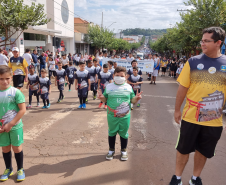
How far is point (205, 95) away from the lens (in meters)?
2.95

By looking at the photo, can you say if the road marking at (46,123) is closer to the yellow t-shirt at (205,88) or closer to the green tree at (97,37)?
the yellow t-shirt at (205,88)

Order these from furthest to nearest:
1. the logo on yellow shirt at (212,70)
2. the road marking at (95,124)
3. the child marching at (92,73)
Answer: the child marching at (92,73)
the road marking at (95,124)
the logo on yellow shirt at (212,70)

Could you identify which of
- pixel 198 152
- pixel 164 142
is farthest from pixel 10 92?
pixel 164 142

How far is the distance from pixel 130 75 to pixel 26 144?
4.71 meters

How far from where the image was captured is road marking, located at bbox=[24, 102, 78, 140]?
549 cm

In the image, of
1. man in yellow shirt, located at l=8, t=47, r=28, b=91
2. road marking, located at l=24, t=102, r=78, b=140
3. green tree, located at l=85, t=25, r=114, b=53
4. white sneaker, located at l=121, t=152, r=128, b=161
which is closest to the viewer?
white sneaker, located at l=121, t=152, r=128, b=161

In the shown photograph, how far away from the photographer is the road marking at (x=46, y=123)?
5.49 m

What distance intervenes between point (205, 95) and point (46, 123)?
15.7 ft

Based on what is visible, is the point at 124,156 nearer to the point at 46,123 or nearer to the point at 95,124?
the point at 95,124

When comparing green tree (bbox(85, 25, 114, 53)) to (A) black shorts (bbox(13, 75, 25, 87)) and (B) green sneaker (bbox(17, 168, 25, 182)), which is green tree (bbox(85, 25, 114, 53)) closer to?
(A) black shorts (bbox(13, 75, 25, 87))

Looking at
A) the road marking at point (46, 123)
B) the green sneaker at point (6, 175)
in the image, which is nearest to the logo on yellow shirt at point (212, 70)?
the green sneaker at point (6, 175)

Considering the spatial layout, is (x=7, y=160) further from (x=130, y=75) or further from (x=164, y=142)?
(x=130, y=75)

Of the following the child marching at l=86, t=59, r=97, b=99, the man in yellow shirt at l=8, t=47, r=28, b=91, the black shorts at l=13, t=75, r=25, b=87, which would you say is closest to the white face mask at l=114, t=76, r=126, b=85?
the child marching at l=86, t=59, r=97, b=99

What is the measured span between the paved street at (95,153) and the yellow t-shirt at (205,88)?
1247 mm
